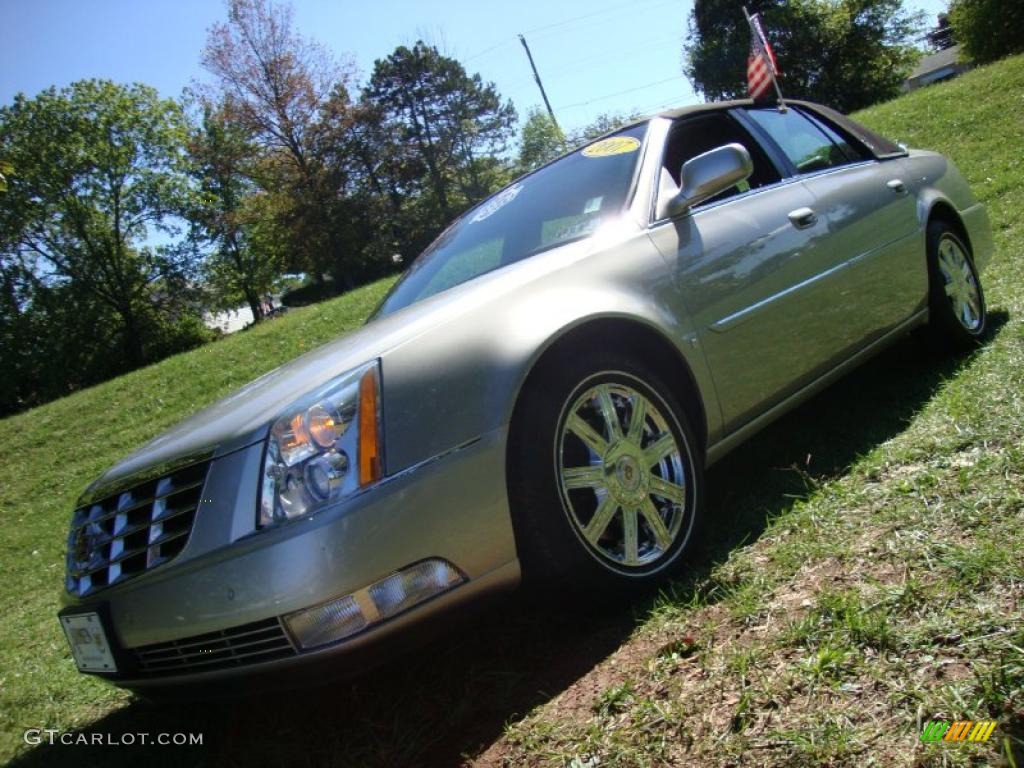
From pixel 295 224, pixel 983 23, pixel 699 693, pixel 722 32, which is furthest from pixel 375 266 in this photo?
pixel 699 693

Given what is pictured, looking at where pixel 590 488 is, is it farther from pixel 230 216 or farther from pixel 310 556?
pixel 230 216

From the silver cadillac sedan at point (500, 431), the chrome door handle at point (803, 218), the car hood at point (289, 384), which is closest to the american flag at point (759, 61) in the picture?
the chrome door handle at point (803, 218)

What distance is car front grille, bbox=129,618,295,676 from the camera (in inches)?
73.9

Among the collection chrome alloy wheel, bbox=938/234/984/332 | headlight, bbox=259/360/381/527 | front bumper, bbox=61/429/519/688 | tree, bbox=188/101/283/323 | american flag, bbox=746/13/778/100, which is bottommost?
chrome alloy wheel, bbox=938/234/984/332

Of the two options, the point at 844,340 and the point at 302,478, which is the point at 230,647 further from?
the point at 844,340

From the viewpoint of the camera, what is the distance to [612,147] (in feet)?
10.8

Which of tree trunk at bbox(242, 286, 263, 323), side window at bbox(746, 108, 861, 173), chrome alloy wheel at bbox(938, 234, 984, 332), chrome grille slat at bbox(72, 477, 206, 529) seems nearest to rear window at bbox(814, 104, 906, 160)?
side window at bbox(746, 108, 861, 173)

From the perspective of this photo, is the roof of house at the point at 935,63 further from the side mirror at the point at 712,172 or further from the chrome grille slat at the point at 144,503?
the chrome grille slat at the point at 144,503

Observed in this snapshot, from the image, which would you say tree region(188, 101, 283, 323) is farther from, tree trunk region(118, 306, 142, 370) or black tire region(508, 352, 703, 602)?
black tire region(508, 352, 703, 602)

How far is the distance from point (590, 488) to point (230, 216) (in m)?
30.6

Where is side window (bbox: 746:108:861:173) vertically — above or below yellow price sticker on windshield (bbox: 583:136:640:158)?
below

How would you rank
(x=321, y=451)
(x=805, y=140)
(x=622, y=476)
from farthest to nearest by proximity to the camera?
1. (x=805, y=140)
2. (x=622, y=476)
3. (x=321, y=451)

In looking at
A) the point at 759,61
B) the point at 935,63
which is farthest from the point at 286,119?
the point at 935,63

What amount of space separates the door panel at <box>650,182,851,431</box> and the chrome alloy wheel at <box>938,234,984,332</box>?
3.57 ft
